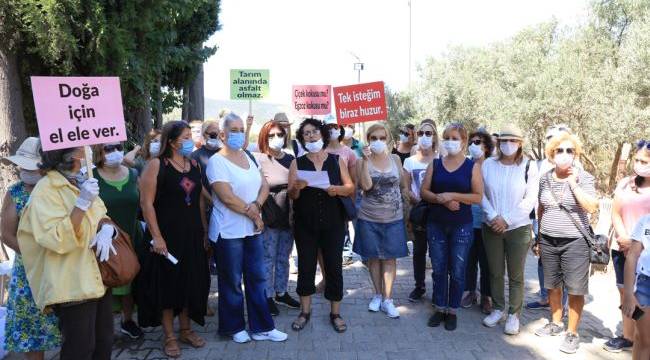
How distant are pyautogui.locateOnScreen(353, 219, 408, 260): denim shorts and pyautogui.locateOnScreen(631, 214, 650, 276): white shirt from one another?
7.85 feet

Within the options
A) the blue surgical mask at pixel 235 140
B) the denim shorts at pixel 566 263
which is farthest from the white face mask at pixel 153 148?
the denim shorts at pixel 566 263

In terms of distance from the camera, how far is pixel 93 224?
3143mm

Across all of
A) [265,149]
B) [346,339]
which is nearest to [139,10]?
[265,149]

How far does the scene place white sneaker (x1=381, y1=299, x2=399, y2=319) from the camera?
5.26 meters

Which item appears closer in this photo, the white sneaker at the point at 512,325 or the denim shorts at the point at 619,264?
the denim shorts at the point at 619,264

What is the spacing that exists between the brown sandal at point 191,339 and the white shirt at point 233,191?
0.98 metres

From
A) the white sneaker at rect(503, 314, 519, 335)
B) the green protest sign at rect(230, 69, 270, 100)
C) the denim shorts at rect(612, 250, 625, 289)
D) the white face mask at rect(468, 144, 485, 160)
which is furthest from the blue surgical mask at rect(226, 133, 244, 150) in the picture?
the green protest sign at rect(230, 69, 270, 100)

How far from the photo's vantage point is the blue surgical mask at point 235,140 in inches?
172

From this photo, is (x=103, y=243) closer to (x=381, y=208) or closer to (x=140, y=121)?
(x=381, y=208)

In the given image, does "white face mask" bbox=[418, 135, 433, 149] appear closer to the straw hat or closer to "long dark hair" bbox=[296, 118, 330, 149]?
"long dark hair" bbox=[296, 118, 330, 149]

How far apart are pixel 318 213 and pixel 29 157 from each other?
2.53 metres

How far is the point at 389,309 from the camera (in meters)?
5.32

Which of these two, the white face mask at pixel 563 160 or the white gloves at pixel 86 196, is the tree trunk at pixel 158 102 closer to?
the white gloves at pixel 86 196

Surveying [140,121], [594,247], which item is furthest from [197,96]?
[594,247]
